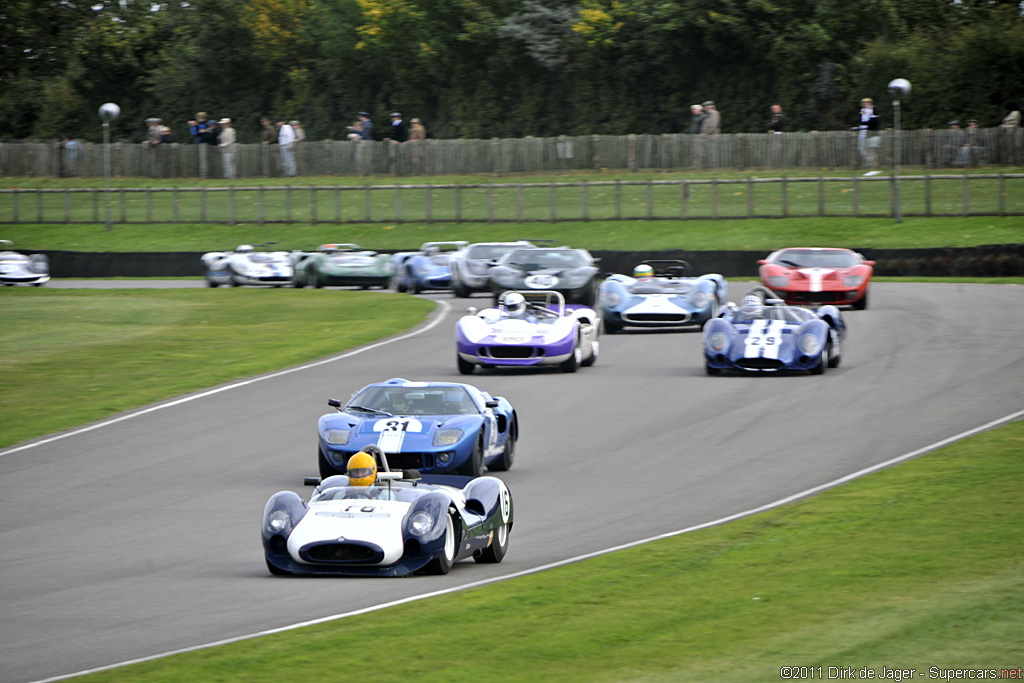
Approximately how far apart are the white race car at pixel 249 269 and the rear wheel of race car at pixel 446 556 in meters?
27.4

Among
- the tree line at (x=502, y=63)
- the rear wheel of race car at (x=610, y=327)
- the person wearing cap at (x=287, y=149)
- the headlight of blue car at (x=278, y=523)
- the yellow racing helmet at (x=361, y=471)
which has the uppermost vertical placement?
the tree line at (x=502, y=63)

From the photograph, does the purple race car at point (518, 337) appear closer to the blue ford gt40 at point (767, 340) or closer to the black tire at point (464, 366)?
the black tire at point (464, 366)

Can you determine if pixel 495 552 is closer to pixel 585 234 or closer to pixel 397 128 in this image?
pixel 585 234

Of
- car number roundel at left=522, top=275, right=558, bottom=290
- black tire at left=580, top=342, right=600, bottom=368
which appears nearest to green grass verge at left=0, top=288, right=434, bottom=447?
car number roundel at left=522, top=275, right=558, bottom=290

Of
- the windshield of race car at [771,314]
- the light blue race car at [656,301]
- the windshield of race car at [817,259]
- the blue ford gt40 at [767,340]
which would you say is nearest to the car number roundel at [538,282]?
the light blue race car at [656,301]

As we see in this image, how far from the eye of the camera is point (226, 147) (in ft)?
172

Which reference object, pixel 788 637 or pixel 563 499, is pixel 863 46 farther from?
pixel 788 637

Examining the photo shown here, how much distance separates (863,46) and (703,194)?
15.5 meters

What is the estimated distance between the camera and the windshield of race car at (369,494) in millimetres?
9828

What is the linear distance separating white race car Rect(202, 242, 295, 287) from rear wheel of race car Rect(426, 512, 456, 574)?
90.0ft

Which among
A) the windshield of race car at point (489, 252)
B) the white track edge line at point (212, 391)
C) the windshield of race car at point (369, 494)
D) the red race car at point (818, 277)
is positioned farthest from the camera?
the windshield of race car at point (489, 252)

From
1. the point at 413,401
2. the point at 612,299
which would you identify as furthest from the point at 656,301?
the point at 413,401

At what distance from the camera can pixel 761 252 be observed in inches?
1385

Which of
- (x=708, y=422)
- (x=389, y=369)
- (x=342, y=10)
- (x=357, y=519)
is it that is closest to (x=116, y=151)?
(x=342, y=10)
